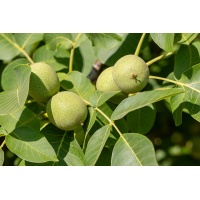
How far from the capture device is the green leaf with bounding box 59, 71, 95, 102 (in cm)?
181

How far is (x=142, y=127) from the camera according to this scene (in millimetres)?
2059

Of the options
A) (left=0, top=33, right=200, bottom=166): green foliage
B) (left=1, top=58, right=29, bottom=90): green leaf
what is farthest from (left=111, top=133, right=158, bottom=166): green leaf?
(left=1, top=58, right=29, bottom=90): green leaf

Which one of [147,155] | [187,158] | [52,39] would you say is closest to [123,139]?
[147,155]

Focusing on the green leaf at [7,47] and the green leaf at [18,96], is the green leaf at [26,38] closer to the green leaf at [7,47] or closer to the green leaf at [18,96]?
the green leaf at [7,47]

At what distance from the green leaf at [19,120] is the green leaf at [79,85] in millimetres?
187

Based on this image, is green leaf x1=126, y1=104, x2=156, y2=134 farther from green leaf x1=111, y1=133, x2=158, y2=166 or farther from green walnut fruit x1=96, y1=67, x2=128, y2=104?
green leaf x1=111, y1=133, x2=158, y2=166

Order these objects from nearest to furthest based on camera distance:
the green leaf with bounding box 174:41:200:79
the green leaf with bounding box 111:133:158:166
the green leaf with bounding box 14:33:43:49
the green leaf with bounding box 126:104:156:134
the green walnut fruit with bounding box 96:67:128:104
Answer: the green leaf with bounding box 111:133:158:166 → the green walnut fruit with bounding box 96:67:128:104 → the green leaf with bounding box 174:41:200:79 → the green leaf with bounding box 126:104:156:134 → the green leaf with bounding box 14:33:43:49

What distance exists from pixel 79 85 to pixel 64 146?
11.2 inches

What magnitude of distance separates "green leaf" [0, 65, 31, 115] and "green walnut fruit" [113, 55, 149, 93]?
36cm

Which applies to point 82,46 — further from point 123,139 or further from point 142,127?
point 123,139

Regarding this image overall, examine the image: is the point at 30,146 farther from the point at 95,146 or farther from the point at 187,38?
the point at 187,38

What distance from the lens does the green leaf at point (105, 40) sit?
198cm

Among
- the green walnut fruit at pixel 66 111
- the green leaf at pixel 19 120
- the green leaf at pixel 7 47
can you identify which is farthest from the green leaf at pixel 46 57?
the green walnut fruit at pixel 66 111

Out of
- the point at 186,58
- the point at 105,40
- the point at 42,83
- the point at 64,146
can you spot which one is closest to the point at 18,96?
the point at 42,83
